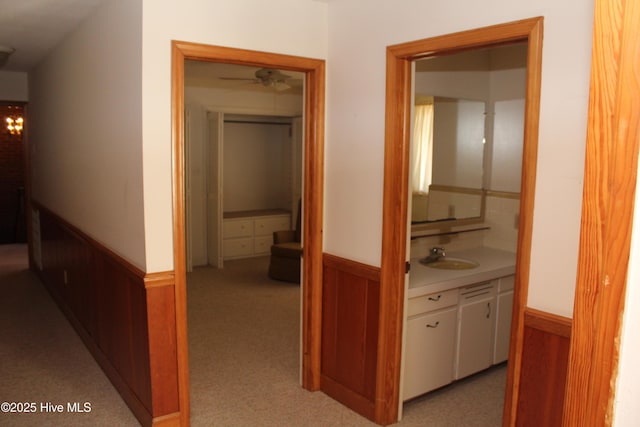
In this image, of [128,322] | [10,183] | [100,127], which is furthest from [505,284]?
[10,183]

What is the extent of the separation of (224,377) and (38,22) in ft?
8.78

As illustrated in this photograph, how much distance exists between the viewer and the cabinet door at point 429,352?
297cm

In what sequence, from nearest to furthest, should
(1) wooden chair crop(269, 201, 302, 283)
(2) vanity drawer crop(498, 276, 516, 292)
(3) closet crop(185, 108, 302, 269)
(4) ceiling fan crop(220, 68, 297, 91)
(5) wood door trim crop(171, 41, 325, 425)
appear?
1. (5) wood door trim crop(171, 41, 325, 425)
2. (2) vanity drawer crop(498, 276, 516, 292)
3. (4) ceiling fan crop(220, 68, 297, 91)
4. (1) wooden chair crop(269, 201, 302, 283)
5. (3) closet crop(185, 108, 302, 269)

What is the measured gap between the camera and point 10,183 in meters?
8.57

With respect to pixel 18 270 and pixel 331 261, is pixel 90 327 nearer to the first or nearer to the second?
pixel 331 261

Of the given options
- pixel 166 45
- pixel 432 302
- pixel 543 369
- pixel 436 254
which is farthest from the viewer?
pixel 436 254

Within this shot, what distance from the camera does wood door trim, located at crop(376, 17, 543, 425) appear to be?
2.03 m

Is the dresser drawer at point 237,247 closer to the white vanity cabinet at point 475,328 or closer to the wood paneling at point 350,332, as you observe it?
the wood paneling at point 350,332

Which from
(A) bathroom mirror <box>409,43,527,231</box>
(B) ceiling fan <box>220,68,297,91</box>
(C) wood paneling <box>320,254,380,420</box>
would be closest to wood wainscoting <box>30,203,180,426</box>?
(C) wood paneling <box>320,254,380,420</box>

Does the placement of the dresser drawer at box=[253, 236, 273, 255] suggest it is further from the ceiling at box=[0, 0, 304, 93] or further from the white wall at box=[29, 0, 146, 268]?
the white wall at box=[29, 0, 146, 268]

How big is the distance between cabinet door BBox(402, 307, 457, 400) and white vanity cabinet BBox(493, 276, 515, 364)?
A: 458 mm

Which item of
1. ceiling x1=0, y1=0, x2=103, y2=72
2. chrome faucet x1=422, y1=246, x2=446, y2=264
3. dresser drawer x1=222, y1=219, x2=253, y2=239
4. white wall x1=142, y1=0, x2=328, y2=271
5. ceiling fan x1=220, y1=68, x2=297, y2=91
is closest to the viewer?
white wall x1=142, y1=0, x2=328, y2=271

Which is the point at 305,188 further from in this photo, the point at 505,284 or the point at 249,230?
the point at 249,230

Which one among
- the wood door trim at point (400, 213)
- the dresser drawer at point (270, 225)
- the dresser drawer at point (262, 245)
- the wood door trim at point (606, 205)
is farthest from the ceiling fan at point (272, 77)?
the wood door trim at point (606, 205)
